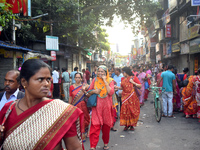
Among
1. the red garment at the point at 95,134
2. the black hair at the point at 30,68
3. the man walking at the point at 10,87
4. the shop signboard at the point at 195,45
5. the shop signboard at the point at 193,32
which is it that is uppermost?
the shop signboard at the point at 193,32

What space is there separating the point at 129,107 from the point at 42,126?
473 cm

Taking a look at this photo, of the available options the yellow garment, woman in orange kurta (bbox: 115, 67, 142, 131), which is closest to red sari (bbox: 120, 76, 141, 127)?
woman in orange kurta (bbox: 115, 67, 142, 131)

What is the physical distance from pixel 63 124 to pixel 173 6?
2195 cm

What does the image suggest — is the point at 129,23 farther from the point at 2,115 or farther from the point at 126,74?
the point at 2,115

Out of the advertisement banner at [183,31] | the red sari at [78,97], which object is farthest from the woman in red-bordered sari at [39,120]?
the advertisement banner at [183,31]

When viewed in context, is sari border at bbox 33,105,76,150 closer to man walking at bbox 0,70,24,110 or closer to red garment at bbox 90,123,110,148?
man walking at bbox 0,70,24,110

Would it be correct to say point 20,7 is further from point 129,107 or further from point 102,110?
point 102,110

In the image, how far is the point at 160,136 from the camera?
17.9ft

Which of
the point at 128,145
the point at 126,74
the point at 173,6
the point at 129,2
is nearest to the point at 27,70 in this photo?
the point at 128,145

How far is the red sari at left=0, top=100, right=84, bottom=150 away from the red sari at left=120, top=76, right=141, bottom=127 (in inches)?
178

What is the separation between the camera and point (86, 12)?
18875 millimetres

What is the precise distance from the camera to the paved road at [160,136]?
187 inches

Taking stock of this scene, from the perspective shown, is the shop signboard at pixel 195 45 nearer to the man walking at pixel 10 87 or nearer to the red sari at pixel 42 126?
the man walking at pixel 10 87

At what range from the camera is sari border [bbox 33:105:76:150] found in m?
1.60
